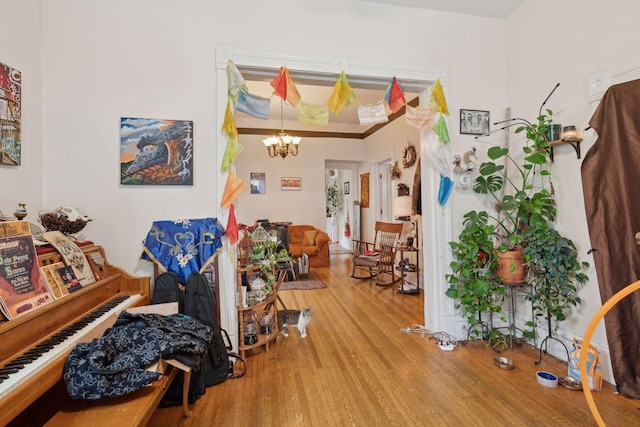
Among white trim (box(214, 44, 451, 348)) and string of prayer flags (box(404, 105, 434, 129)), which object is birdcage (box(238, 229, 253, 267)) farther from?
string of prayer flags (box(404, 105, 434, 129))

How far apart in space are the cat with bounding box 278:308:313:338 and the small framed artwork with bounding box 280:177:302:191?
348cm

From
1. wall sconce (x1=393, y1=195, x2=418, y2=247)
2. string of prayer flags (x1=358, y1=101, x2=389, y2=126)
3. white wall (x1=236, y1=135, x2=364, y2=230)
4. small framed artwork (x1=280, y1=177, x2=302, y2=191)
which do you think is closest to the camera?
string of prayer flags (x1=358, y1=101, x2=389, y2=126)

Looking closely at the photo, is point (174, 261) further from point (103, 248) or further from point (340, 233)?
point (340, 233)

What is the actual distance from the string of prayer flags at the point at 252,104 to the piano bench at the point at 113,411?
1949mm

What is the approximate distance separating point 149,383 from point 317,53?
8.27 ft

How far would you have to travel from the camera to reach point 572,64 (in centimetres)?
228

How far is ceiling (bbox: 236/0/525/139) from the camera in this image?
103 inches

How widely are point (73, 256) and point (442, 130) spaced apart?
2.82 metres

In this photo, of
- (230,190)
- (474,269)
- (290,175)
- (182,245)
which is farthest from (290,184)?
(474,269)

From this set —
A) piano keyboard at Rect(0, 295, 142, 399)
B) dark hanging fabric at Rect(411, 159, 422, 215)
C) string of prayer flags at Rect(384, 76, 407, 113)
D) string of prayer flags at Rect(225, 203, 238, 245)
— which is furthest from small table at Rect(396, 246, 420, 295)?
piano keyboard at Rect(0, 295, 142, 399)

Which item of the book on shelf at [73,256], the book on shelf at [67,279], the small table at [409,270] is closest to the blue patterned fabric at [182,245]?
the book on shelf at [73,256]

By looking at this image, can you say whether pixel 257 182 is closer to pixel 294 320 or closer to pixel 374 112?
pixel 294 320

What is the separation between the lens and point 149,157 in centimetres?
222

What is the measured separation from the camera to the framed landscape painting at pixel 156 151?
7.20ft
